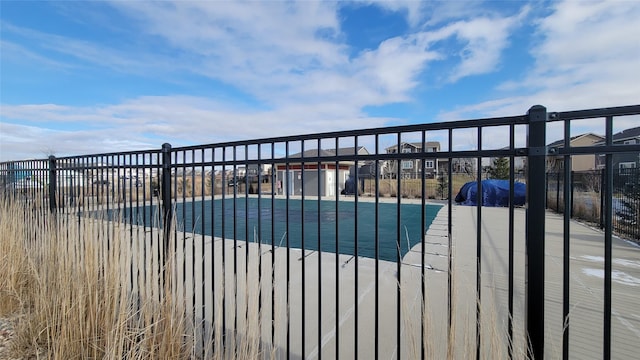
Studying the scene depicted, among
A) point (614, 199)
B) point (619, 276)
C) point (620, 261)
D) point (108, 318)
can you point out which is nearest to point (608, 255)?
point (108, 318)

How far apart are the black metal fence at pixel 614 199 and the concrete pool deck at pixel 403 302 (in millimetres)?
1304

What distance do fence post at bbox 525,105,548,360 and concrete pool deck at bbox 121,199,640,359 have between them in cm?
13

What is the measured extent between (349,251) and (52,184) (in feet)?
16.2

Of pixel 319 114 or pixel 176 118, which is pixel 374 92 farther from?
pixel 176 118

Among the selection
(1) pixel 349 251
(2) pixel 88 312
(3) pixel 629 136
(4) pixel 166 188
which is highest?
(3) pixel 629 136

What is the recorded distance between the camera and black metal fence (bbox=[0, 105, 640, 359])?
1.21 meters

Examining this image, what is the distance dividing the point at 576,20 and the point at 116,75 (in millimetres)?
11587

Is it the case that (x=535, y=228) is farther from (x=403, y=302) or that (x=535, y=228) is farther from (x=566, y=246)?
(x=403, y=302)

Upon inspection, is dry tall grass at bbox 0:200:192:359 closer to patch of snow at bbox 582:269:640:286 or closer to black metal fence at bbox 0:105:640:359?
black metal fence at bbox 0:105:640:359

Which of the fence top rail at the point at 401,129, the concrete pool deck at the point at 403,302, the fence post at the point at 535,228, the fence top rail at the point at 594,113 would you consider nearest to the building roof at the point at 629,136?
the fence top rail at the point at 594,113

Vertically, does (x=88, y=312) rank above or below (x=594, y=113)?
below

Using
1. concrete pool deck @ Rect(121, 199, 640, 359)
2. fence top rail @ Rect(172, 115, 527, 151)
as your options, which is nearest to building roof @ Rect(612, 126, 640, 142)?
fence top rail @ Rect(172, 115, 527, 151)

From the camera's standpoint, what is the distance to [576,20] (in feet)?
16.4

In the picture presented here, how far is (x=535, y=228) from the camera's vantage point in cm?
121
